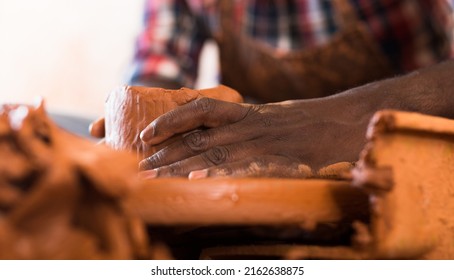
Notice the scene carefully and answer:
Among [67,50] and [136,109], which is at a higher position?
[67,50]

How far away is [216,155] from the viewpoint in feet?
2.17

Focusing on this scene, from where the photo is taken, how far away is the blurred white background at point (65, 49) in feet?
7.86

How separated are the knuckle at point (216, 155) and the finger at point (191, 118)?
0.12 ft

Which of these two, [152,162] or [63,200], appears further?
[152,162]

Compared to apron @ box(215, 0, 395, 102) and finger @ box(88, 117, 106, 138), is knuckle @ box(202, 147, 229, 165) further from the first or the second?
apron @ box(215, 0, 395, 102)

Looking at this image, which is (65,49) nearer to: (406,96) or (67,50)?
(67,50)

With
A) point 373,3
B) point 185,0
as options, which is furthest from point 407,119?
point 185,0

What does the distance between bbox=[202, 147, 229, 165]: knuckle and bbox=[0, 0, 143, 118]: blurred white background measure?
1.80m

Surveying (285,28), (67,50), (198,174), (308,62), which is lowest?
(198,174)

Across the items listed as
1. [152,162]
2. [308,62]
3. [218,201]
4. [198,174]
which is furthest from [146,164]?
[308,62]

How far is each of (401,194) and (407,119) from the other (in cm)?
6

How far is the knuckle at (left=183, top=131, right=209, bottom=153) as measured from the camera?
0.67 metres

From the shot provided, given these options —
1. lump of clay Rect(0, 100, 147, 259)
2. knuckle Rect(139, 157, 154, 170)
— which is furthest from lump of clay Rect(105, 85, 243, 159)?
lump of clay Rect(0, 100, 147, 259)

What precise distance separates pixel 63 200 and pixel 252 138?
380 millimetres
